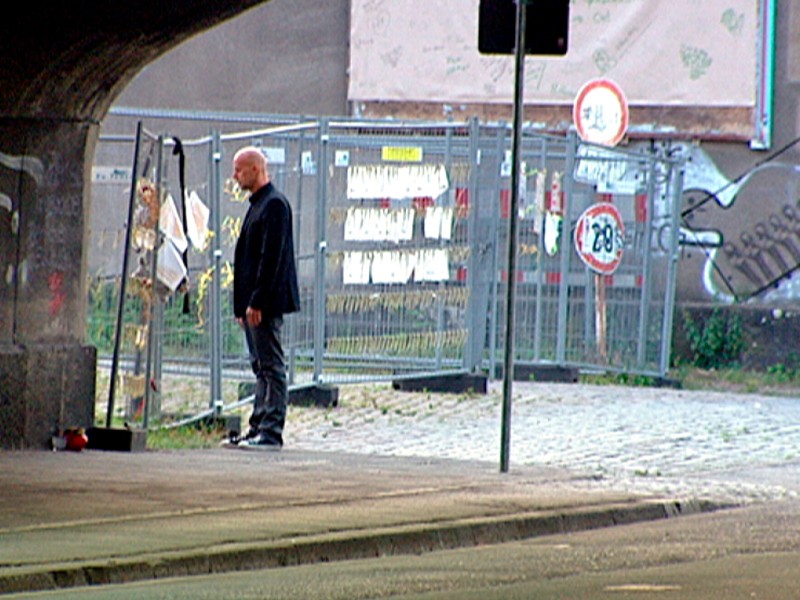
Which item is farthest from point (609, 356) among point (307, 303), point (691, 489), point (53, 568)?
point (53, 568)

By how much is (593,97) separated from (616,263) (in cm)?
251

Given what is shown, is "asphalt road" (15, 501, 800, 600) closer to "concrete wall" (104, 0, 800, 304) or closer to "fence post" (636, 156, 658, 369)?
"fence post" (636, 156, 658, 369)

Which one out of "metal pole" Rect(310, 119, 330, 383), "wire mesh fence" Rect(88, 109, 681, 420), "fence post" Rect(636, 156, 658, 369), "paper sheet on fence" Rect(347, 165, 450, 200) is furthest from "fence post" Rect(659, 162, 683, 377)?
"metal pole" Rect(310, 119, 330, 383)

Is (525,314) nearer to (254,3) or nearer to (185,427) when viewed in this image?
(185,427)

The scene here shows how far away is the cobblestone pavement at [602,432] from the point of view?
13516 millimetres

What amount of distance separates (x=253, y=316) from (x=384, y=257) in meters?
4.16

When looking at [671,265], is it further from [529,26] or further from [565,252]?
[529,26]

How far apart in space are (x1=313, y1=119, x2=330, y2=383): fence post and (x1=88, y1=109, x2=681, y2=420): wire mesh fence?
0.06ft

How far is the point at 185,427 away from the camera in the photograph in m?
16.1

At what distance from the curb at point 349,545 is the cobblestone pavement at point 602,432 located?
Answer: 101 centimetres

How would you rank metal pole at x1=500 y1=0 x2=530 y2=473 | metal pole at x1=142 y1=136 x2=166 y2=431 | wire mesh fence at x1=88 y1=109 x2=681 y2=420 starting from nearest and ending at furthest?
1. metal pole at x1=500 y1=0 x2=530 y2=473
2. metal pole at x1=142 y1=136 x2=166 y2=431
3. wire mesh fence at x1=88 y1=109 x2=681 y2=420

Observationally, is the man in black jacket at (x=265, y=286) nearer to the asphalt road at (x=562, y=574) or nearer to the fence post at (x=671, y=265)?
the asphalt road at (x=562, y=574)

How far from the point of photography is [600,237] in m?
21.0

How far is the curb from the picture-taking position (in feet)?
27.7
